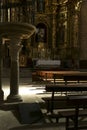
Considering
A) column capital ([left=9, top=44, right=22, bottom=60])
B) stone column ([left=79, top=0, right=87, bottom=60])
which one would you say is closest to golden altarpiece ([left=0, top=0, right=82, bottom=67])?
stone column ([left=79, top=0, right=87, bottom=60])

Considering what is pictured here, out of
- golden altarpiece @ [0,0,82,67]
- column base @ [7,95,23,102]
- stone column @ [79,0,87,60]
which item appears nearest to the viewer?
column base @ [7,95,23,102]

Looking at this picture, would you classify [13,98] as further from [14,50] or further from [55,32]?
[55,32]

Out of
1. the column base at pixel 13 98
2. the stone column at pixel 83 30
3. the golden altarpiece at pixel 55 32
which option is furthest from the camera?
the golden altarpiece at pixel 55 32

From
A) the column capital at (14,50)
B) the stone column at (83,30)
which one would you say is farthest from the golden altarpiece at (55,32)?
the column capital at (14,50)

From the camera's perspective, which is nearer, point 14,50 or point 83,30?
point 14,50

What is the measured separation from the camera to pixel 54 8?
90.6ft

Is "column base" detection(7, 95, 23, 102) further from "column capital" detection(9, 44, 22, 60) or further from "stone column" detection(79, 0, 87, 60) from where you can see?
"stone column" detection(79, 0, 87, 60)

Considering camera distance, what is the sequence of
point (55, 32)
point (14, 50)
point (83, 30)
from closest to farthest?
point (14, 50), point (83, 30), point (55, 32)

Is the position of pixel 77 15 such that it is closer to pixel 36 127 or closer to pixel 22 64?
pixel 22 64

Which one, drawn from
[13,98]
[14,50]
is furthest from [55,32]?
[13,98]

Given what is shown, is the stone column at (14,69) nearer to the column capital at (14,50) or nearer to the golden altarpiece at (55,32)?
the column capital at (14,50)

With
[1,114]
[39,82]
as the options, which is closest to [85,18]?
[39,82]

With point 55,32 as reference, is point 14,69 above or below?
below

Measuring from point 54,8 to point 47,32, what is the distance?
1958 mm
